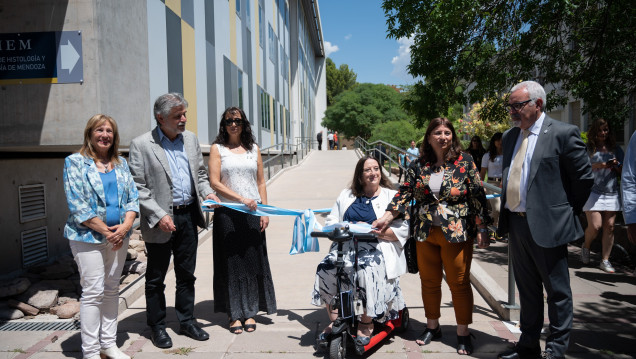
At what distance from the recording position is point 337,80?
252ft

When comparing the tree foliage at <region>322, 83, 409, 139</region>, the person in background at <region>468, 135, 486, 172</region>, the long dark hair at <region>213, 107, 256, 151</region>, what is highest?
the tree foliage at <region>322, 83, 409, 139</region>

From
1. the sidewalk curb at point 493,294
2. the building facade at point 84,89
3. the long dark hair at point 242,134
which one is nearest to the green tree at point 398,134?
the building facade at point 84,89

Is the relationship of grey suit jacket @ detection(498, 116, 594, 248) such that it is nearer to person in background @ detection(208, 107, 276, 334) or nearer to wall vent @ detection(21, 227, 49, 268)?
person in background @ detection(208, 107, 276, 334)

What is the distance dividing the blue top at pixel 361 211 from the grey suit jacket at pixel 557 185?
118cm

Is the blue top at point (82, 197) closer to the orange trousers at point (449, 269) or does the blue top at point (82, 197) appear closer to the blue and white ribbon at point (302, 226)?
the blue and white ribbon at point (302, 226)

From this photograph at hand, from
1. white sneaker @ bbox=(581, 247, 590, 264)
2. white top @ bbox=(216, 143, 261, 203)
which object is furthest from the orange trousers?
white sneaker @ bbox=(581, 247, 590, 264)

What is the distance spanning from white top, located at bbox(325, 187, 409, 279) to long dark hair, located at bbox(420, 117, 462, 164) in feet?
1.32

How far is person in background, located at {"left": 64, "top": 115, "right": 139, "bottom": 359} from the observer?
3490 millimetres

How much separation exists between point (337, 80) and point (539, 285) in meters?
75.1

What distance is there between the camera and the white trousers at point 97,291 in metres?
3.52

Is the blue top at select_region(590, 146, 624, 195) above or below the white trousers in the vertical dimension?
above

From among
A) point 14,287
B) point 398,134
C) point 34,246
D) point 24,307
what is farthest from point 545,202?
point 398,134

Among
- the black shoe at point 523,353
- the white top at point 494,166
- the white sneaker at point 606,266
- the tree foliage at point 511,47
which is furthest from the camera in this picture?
Result: the white top at point 494,166

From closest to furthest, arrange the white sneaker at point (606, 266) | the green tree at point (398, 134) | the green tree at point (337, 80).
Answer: the white sneaker at point (606, 266), the green tree at point (398, 134), the green tree at point (337, 80)
